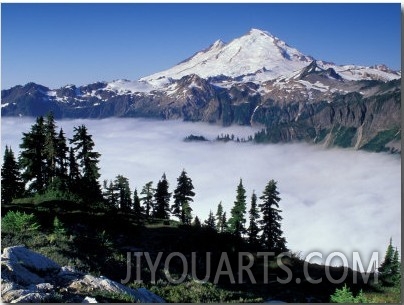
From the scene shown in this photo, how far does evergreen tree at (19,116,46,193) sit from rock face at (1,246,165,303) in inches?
1430

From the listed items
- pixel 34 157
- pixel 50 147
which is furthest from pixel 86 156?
pixel 34 157

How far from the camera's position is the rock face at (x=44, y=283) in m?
16.0

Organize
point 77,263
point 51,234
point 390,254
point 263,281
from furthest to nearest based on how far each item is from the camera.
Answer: point 390,254 → point 263,281 → point 51,234 → point 77,263

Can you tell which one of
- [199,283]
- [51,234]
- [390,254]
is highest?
[51,234]

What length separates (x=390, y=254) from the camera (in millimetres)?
56844

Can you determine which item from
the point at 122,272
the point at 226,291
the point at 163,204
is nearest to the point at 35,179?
the point at 163,204

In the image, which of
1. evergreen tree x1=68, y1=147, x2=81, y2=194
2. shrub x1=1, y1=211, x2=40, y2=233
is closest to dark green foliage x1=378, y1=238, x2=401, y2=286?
shrub x1=1, y1=211, x2=40, y2=233

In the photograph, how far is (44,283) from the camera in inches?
706

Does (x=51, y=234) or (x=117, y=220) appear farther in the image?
(x=117, y=220)

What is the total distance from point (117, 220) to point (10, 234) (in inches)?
605

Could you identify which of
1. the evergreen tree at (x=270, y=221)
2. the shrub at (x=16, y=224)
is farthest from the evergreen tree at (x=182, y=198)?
the shrub at (x=16, y=224)

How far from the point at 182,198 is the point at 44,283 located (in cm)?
5919

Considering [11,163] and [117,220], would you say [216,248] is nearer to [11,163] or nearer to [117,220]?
[117,220]

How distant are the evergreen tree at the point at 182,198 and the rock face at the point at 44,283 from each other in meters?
54.3
